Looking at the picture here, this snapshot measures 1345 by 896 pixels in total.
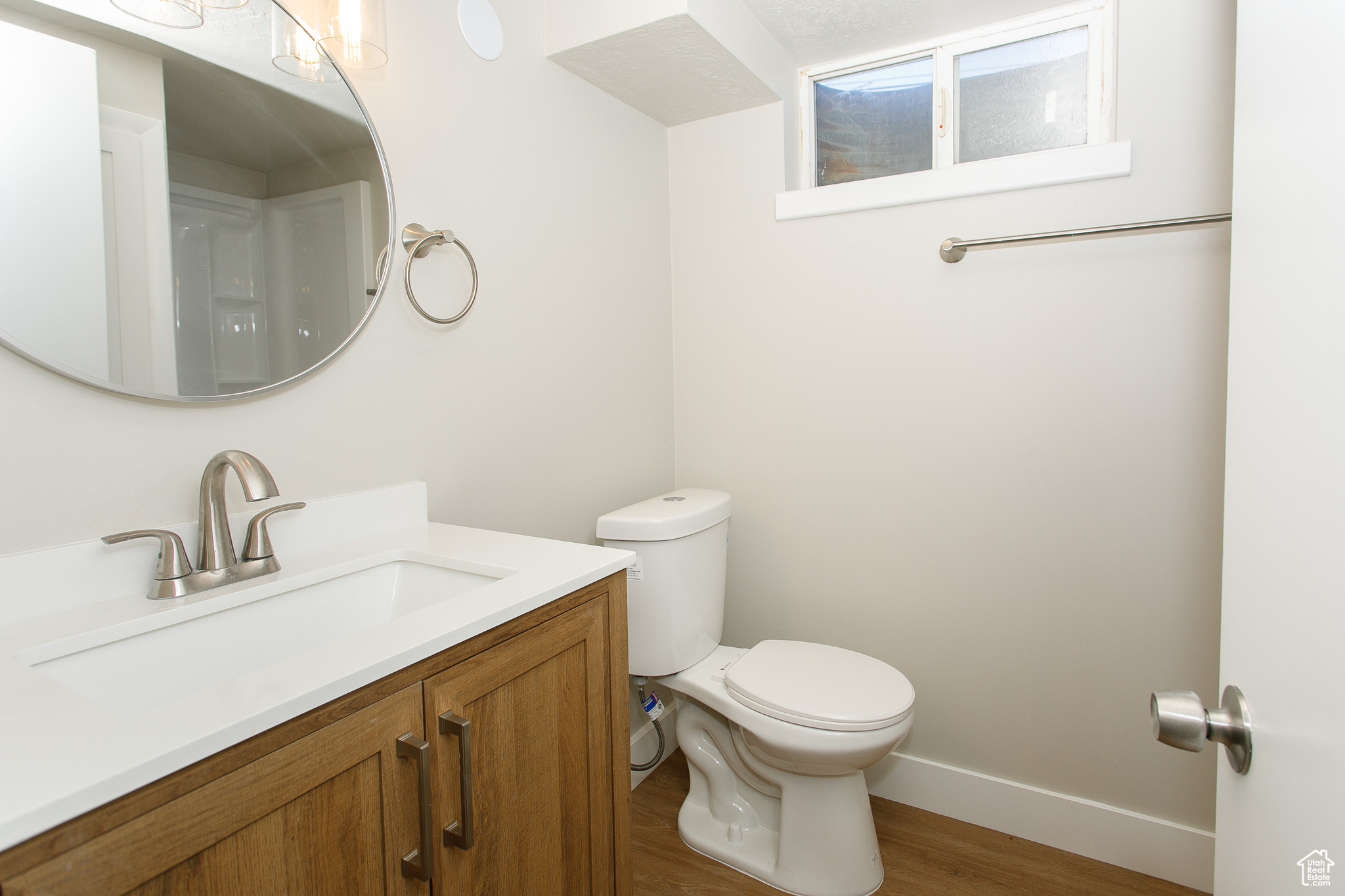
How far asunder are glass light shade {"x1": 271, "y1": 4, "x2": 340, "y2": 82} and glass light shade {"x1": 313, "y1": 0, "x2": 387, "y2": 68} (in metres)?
0.02

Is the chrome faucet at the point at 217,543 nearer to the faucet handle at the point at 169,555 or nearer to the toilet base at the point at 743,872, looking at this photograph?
the faucet handle at the point at 169,555

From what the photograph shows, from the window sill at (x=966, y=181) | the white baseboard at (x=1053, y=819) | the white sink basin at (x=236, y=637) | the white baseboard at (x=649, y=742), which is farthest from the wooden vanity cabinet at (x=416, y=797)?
the window sill at (x=966, y=181)

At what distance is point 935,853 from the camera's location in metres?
1.62

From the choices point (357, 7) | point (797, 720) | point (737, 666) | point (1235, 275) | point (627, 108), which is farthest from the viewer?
point (627, 108)

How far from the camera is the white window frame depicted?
1.60 m

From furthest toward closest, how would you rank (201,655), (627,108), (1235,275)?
(627,108), (201,655), (1235,275)

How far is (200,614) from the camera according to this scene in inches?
32.4

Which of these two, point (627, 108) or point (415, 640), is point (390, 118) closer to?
point (627, 108)

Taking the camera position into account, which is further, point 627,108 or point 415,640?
point 627,108

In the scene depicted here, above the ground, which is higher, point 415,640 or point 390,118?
point 390,118

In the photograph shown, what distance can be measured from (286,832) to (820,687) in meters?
1.12

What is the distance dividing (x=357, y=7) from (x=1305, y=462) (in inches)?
50.8

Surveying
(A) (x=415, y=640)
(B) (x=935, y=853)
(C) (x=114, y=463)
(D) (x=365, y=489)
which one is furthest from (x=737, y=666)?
(C) (x=114, y=463)

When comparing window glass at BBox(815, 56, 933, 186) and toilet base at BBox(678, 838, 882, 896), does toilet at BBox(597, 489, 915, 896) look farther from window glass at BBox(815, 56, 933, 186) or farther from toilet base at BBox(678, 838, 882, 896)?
window glass at BBox(815, 56, 933, 186)
